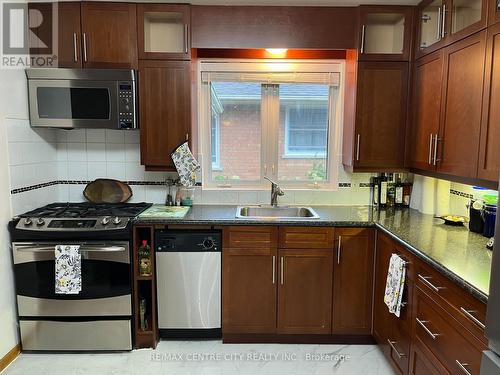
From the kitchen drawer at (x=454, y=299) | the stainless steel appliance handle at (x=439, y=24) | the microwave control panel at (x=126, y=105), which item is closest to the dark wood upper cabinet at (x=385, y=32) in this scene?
the stainless steel appliance handle at (x=439, y=24)

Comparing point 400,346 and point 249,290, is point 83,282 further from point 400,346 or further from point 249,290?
point 400,346

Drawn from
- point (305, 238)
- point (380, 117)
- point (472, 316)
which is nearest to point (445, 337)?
point (472, 316)

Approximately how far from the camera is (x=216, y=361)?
2.52 m

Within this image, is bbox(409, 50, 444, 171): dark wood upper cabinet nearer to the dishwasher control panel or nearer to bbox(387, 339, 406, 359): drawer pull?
bbox(387, 339, 406, 359): drawer pull

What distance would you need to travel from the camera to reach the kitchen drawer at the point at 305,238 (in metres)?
2.60

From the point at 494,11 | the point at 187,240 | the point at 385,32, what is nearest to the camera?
the point at 494,11

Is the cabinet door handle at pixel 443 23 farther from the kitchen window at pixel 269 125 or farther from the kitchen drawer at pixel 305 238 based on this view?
the kitchen drawer at pixel 305 238

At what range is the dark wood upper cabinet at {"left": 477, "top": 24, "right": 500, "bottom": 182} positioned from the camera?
70.1 inches

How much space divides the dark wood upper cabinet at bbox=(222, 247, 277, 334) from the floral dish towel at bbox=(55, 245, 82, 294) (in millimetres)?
954

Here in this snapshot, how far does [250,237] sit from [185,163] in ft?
2.42

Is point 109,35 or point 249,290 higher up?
point 109,35

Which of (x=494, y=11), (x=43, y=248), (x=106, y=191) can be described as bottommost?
(x=43, y=248)

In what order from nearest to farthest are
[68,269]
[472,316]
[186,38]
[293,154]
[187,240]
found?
1. [472,316]
2. [68,269]
3. [187,240]
4. [186,38]
5. [293,154]

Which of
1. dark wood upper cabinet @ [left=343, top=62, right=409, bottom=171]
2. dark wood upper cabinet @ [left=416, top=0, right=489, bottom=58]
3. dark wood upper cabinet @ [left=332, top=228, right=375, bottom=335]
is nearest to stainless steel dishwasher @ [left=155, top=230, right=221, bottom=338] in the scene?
dark wood upper cabinet @ [left=332, top=228, right=375, bottom=335]
